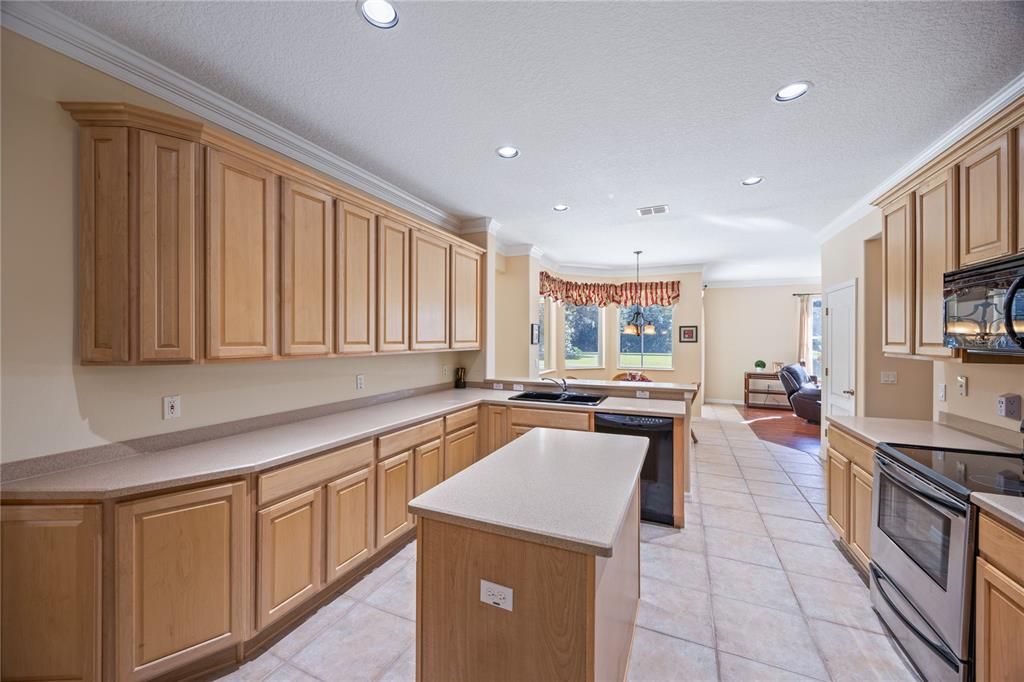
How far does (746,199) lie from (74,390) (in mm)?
4717

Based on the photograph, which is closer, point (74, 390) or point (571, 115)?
point (74, 390)

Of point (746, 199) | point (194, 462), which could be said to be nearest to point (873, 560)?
point (746, 199)

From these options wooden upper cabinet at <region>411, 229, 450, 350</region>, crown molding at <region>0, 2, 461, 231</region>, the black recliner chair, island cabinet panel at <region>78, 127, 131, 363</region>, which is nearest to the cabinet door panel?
island cabinet panel at <region>78, 127, 131, 363</region>

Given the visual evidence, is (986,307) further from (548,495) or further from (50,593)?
(50,593)

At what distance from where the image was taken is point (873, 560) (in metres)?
2.18

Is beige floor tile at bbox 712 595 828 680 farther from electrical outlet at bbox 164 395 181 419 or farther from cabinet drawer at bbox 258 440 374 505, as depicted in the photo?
electrical outlet at bbox 164 395 181 419

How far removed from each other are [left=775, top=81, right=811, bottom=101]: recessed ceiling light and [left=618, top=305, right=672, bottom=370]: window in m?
5.62

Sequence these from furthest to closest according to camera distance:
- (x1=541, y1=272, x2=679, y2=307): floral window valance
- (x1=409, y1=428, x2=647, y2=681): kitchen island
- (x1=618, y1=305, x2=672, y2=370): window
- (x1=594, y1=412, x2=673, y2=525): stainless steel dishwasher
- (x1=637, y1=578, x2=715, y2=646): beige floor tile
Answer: (x1=618, y1=305, x2=672, y2=370): window < (x1=541, y1=272, x2=679, y2=307): floral window valance < (x1=594, y1=412, x2=673, y2=525): stainless steel dishwasher < (x1=637, y1=578, x2=715, y2=646): beige floor tile < (x1=409, y1=428, x2=647, y2=681): kitchen island

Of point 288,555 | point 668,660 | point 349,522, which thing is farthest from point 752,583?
point 288,555

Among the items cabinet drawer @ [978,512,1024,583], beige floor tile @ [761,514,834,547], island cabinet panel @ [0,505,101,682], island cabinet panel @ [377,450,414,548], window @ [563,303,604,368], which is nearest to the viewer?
cabinet drawer @ [978,512,1024,583]

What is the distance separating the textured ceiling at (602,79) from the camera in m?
1.60

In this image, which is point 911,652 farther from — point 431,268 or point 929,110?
point 431,268

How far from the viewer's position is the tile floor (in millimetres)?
1810

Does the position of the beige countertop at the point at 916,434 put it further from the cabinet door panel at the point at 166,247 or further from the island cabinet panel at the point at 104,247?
the island cabinet panel at the point at 104,247
